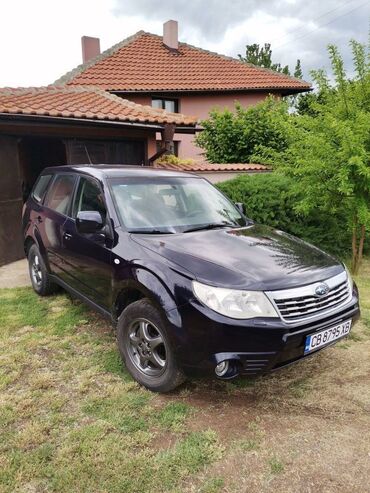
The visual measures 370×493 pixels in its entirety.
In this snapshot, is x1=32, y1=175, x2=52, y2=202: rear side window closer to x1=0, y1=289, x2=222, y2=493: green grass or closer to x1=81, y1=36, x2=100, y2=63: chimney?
x1=0, y1=289, x2=222, y2=493: green grass

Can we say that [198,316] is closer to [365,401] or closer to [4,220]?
[365,401]

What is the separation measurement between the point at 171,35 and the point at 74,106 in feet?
46.3

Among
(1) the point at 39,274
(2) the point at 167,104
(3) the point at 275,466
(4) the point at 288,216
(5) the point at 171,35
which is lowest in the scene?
(3) the point at 275,466

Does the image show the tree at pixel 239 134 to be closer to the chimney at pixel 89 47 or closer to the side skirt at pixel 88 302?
the side skirt at pixel 88 302

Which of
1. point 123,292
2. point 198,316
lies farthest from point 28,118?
point 198,316

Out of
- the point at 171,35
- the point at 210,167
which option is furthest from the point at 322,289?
the point at 171,35

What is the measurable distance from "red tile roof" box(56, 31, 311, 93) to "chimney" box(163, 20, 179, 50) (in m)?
0.25

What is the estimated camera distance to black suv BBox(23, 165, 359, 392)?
241cm

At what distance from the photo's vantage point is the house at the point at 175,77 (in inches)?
640

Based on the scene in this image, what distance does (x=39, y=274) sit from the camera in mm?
5039

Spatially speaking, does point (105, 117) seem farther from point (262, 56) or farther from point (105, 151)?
point (262, 56)

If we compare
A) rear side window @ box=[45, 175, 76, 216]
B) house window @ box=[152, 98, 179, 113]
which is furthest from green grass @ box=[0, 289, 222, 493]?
house window @ box=[152, 98, 179, 113]

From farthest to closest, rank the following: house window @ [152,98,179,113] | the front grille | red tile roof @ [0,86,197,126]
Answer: house window @ [152,98,179,113] < red tile roof @ [0,86,197,126] < the front grille

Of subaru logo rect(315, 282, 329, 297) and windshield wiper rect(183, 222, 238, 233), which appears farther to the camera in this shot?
windshield wiper rect(183, 222, 238, 233)
